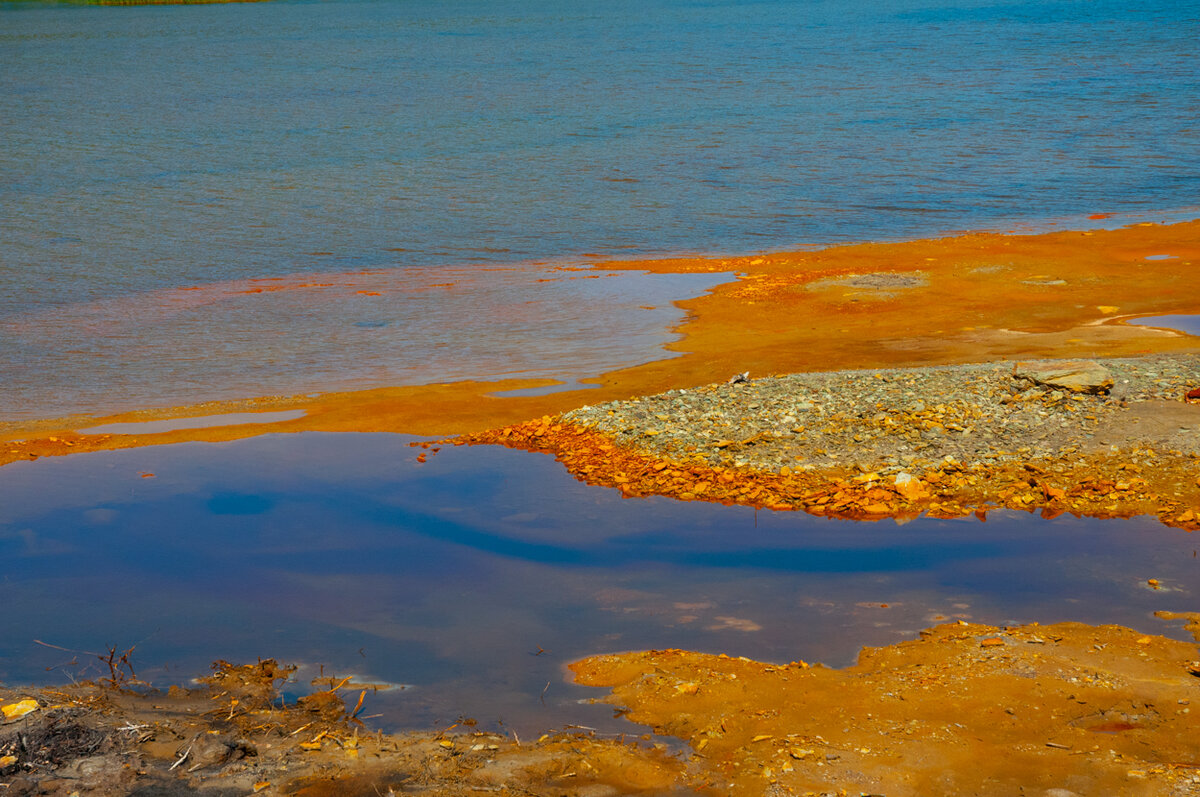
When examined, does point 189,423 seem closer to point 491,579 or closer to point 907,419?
point 491,579

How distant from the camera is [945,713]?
5773 millimetres

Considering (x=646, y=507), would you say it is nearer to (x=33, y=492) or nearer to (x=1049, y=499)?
(x=1049, y=499)

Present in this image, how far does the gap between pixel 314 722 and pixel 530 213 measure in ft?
74.0

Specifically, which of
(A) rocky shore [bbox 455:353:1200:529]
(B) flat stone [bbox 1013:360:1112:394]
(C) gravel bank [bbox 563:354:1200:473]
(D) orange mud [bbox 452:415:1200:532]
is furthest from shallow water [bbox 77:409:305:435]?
(B) flat stone [bbox 1013:360:1112:394]

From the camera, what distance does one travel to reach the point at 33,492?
32.8 feet

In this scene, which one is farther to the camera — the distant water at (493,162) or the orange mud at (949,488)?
the distant water at (493,162)

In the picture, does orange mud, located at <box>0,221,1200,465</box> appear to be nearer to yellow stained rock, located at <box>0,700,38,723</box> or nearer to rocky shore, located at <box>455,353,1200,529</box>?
rocky shore, located at <box>455,353,1200,529</box>

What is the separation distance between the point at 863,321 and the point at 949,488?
24.8ft

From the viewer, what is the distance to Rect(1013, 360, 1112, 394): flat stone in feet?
33.5

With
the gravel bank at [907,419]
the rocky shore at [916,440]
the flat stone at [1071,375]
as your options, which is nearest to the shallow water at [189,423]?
the rocky shore at [916,440]

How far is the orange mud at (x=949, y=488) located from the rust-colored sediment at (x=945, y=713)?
1827 millimetres

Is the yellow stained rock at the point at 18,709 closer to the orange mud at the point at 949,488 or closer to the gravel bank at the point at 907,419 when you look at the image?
the orange mud at the point at 949,488

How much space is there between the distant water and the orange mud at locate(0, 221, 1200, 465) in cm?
122

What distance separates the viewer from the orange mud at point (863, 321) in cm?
1225
